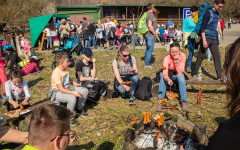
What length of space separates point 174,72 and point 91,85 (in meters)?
1.90

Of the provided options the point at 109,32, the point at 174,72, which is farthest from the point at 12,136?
the point at 109,32

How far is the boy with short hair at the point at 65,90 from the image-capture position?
171 inches

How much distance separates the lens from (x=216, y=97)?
5.49m

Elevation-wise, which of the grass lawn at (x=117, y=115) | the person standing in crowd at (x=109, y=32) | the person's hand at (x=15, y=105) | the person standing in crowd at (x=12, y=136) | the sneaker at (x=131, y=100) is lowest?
the grass lawn at (x=117, y=115)

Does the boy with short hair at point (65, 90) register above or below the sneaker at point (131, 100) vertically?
above

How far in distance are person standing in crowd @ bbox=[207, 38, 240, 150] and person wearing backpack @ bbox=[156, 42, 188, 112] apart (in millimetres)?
3240

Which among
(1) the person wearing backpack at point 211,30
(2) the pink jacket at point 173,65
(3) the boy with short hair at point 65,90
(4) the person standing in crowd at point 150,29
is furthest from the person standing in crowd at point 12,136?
(4) the person standing in crowd at point 150,29

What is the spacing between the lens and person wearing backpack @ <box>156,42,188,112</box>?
4.73 meters

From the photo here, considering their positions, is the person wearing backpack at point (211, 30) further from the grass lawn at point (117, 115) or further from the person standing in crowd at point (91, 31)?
the person standing in crowd at point (91, 31)

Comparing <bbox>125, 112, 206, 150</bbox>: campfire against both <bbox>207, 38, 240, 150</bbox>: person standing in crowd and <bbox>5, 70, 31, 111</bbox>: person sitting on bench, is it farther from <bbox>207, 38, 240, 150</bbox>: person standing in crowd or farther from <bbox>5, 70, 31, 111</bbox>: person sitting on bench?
<bbox>5, 70, 31, 111</bbox>: person sitting on bench

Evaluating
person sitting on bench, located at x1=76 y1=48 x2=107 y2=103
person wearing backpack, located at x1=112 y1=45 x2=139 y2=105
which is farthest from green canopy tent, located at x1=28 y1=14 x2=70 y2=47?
person wearing backpack, located at x1=112 y1=45 x2=139 y2=105

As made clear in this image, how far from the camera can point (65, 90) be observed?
14.2 feet

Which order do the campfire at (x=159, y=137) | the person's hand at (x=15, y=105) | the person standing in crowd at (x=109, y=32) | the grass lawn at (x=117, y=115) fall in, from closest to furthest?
the campfire at (x=159, y=137) → the grass lawn at (x=117, y=115) → the person's hand at (x=15, y=105) → the person standing in crowd at (x=109, y=32)

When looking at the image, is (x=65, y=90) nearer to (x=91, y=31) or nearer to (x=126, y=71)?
(x=126, y=71)
